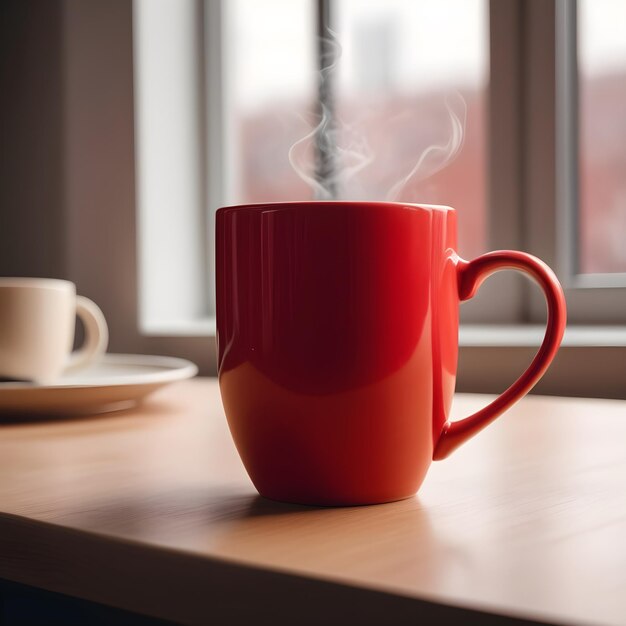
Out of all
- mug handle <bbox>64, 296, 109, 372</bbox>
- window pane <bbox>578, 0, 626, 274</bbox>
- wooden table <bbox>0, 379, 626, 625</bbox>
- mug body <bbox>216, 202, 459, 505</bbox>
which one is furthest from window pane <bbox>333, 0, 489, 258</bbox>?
mug body <bbox>216, 202, 459, 505</bbox>

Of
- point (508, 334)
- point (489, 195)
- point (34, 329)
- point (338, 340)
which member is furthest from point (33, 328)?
point (489, 195)

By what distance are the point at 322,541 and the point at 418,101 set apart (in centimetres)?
113

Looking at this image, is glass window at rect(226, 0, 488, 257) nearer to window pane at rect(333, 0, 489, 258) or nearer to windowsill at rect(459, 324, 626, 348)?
window pane at rect(333, 0, 489, 258)

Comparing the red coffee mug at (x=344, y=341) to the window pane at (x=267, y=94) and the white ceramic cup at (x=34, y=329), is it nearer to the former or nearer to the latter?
the white ceramic cup at (x=34, y=329)

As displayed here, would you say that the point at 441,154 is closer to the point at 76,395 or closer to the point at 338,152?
the point at 338,152

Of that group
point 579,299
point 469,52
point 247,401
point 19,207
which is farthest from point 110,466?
point 19,207

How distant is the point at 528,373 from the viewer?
0.41 meters

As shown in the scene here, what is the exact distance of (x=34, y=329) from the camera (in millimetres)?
806

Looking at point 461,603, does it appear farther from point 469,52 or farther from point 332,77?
point 332,77

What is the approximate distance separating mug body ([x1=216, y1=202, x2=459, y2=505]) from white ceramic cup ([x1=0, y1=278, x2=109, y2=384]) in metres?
0.44

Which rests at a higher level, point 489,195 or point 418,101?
point 418,101

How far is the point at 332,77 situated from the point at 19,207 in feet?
2.06

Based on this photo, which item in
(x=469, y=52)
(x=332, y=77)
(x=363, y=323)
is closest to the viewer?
(x=363, y=323)

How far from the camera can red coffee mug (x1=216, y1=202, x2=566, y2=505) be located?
15.8 inches
